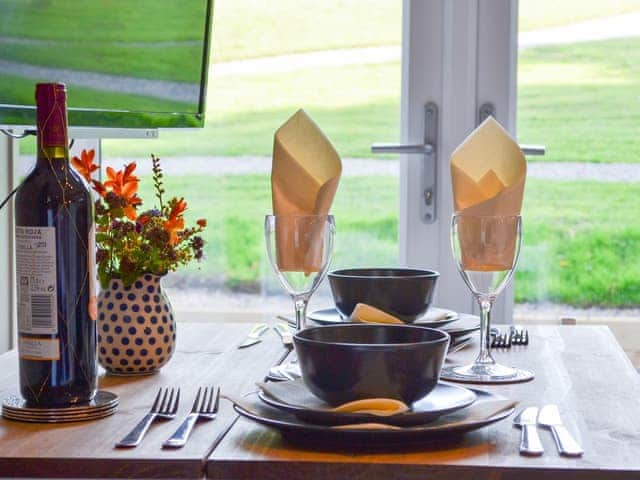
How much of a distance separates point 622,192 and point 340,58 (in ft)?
2.65

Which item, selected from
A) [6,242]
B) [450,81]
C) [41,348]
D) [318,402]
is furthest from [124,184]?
[450,81]

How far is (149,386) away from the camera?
129 centimetres

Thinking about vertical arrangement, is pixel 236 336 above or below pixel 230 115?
below

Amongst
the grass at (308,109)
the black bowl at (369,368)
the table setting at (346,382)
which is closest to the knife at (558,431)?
Answer: the table setting at (346,382)

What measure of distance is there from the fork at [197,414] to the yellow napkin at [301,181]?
0.67 ft

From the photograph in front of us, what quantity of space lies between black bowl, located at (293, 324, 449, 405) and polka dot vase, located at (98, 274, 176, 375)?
37 cm

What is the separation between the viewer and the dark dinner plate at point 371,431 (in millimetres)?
970

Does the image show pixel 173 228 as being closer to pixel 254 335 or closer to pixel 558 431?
pixel 254 335

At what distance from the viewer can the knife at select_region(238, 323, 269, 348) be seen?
1.58 m

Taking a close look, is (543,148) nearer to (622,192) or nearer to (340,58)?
(622,192)

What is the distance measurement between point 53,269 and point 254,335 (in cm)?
58

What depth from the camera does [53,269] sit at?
1108mm

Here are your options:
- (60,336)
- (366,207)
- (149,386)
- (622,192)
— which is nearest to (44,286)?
(60,336)

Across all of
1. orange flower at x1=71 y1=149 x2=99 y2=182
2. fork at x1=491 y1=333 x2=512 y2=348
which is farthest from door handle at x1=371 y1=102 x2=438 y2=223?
orange flower at x1=71 y1=149 x2=99 y2=182
